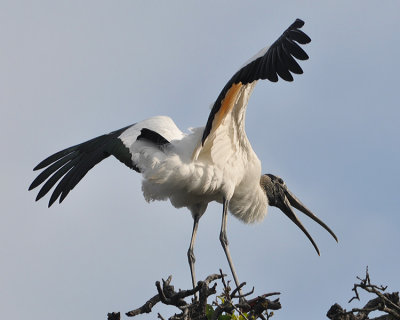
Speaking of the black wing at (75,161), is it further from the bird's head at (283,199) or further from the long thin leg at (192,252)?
the bird's head at (283,199)

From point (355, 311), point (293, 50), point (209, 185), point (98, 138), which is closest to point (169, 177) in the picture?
point (209, 185)

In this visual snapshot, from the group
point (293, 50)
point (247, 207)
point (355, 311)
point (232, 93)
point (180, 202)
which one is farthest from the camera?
point (247, 207)

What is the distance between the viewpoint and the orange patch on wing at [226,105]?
26.6 feet

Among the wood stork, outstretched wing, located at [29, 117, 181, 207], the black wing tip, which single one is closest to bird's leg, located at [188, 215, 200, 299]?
the wood stork

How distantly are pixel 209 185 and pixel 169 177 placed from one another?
1.43 ft

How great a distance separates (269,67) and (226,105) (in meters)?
1.03

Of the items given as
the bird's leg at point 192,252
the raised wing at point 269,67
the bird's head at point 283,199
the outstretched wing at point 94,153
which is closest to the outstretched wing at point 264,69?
the raised wing at point 269,67

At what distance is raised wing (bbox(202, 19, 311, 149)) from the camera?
7145 mm

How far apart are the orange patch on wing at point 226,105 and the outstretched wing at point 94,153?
388 mm

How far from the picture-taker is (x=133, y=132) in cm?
848

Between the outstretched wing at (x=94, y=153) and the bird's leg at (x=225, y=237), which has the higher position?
the outstretched wing at (x=94, y=153)

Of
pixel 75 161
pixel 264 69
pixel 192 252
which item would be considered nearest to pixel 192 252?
pixel 192 252

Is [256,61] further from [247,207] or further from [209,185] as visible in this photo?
[247,207]

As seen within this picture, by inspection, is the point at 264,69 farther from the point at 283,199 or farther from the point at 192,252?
the point at 283,199
